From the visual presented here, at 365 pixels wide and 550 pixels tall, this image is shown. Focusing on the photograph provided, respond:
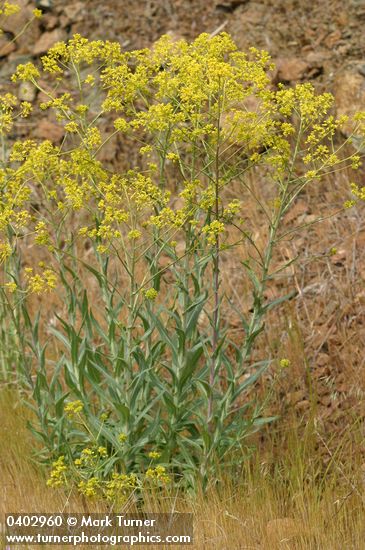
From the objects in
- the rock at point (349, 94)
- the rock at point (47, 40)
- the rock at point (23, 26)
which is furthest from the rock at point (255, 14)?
the rock at point (23, 26)

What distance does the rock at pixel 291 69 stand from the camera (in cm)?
722

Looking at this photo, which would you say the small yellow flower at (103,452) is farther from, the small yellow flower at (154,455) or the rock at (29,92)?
the rock at (29,92)

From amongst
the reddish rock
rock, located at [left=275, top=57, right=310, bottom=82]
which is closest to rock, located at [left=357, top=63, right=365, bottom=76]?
rock, located at [left=275, top=57, right=310, bottom=82]

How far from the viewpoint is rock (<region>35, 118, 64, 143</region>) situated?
776 centimetres

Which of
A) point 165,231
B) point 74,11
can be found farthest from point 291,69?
point 165,231

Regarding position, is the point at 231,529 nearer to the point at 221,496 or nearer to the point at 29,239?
the point at 221,496

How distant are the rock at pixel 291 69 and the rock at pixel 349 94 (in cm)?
28

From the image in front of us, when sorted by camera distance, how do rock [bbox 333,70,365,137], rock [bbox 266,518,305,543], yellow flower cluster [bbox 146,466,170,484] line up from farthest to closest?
rock [bbox 333,70,365,137], yellow flower cluster [bbox 146,466,170,484], rock [bbox 266,518,305,543]

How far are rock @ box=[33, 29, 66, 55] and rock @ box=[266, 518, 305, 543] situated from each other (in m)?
5.18

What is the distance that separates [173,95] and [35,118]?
4151 millimetres

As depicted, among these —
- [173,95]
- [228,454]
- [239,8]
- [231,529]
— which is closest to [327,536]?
[231,529]

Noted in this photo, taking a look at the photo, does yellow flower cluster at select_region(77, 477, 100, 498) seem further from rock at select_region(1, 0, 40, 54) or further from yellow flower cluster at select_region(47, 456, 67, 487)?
rock at select_region(1, 0, 40, 54)

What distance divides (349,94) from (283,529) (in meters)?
3.83

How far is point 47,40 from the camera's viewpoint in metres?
8.12
